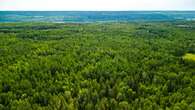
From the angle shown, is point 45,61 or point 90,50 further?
point 90,50

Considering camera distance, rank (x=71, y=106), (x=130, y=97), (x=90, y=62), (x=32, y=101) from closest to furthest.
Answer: (x=71, y=106) < (x=32, y=101) < (x=130, y=97) < (x=90, y=62)

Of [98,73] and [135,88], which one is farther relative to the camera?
[98,73]

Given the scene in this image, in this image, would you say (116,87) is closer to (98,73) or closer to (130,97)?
(130,97)

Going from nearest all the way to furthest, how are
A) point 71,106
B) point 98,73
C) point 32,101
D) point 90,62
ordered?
point 71,106 → point 32,101 → point 98,73 → point 90,62

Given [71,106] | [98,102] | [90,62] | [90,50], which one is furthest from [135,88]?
[90,50]

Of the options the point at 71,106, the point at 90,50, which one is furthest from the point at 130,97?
the point at 90,50

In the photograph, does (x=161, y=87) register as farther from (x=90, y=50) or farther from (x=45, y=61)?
(x=90, y=50)

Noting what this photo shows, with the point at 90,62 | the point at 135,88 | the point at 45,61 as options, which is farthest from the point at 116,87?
the point at 45,61

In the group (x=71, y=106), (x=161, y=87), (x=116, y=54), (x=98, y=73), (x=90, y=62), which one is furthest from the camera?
(x=116, y=54)

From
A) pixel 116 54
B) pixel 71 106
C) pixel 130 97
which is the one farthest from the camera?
pixel 116 54
